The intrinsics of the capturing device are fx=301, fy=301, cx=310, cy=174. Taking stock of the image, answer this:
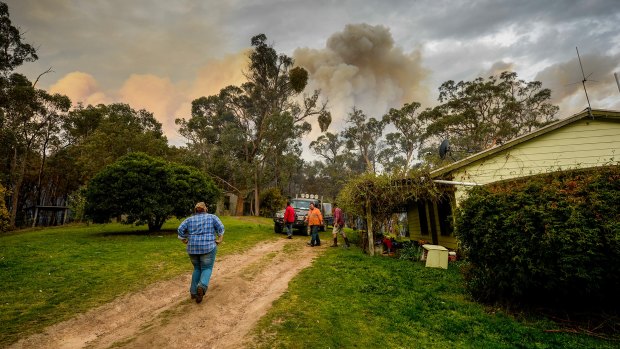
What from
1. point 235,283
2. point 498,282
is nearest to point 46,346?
point 235,283

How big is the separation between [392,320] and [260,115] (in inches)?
1413

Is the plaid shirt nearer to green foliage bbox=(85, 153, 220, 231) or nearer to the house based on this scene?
the house

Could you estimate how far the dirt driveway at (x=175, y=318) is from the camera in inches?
163

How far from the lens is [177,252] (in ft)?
35.0

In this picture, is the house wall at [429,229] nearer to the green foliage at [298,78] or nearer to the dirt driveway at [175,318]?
the dirt driveway at [175,318]

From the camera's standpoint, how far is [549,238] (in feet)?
16.6

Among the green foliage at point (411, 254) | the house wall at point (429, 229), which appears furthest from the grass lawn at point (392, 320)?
the house wall at point (429, 229)

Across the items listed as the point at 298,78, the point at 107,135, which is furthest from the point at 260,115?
the point at 107,135

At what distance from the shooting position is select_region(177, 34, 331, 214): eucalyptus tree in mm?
35062

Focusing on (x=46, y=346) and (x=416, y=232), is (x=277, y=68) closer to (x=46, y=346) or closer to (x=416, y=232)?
(x=416, y=232)

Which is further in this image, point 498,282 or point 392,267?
point 392,267

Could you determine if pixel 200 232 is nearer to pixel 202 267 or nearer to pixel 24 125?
pixel 202 267

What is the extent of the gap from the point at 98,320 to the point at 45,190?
49.1 metres

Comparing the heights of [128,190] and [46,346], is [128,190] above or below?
above
